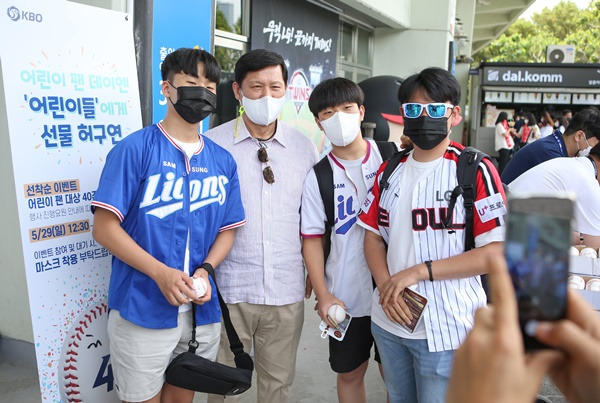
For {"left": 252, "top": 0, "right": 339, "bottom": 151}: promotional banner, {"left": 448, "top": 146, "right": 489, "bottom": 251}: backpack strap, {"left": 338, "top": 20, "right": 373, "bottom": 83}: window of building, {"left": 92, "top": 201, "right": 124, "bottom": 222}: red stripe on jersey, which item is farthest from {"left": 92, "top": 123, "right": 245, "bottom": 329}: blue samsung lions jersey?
{"left": 338, "top": 20, "right": 373, "bottom": 83}: window of building

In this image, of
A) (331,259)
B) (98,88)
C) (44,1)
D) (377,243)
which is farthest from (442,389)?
(44,1)

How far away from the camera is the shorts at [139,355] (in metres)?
2.13

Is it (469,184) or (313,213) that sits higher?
(469,184)

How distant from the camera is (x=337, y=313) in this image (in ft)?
7.98

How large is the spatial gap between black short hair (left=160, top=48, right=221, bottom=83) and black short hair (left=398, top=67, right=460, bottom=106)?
85 cm

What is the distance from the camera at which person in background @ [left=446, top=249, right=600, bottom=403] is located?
63 centimetres

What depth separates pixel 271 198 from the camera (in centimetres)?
257

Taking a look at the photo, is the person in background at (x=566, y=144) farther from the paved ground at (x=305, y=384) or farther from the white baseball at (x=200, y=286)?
the white baseball at (x=200, y=286)

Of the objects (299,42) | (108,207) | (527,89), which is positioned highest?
(527,89)

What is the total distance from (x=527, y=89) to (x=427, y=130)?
15.2 meters

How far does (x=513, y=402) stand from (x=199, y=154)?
1.86m

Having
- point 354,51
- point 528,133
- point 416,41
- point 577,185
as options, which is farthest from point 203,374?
point 528,133

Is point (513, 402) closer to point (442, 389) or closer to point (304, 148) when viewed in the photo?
point (442, 389)

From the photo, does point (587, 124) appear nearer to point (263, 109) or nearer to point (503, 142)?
point (263, 109)
